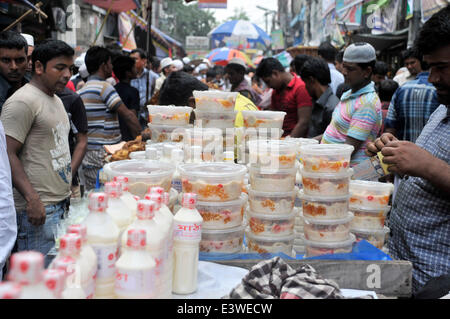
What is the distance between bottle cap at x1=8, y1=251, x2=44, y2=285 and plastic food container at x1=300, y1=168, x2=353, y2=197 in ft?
5.50

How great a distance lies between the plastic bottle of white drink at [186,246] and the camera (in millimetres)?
1812

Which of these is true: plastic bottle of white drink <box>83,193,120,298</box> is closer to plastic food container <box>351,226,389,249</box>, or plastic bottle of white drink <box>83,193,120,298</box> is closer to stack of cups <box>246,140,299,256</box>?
stack of cups <box>246,140,299,256</box>

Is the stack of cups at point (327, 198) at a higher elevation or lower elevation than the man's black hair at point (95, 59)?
lower

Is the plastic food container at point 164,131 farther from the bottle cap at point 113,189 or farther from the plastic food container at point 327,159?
the bottle cap at point 113,189

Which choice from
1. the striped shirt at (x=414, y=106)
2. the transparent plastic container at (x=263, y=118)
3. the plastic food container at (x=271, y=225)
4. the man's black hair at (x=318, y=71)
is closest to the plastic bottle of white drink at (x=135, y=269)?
the plastic food container at (x=271, y=225)

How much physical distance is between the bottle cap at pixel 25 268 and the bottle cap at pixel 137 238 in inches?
13.4

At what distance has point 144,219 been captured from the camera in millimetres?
1450

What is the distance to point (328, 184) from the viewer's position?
7.82 ft

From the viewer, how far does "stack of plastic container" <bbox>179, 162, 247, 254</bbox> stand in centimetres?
224

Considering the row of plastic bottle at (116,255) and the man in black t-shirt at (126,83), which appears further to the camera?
the man in black t-shirt at (126,83)

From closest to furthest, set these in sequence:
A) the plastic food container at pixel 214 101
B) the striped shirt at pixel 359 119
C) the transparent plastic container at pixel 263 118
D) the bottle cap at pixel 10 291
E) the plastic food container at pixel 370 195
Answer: the bottle cap at pixel 10 291, the plastic food container at pixel 370 195, the transparent plastic container at pixel 263 118, the plastic food container at pixel 214 101, the striped shirt at pixel 359 119

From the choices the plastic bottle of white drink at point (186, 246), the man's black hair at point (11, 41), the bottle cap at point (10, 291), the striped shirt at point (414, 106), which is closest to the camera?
the bottle cap at point (10, 291)

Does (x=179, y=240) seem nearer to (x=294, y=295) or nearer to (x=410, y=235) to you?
(x=294, y=295)

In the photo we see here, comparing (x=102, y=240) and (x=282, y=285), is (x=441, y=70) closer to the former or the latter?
(x=282, y=285)
